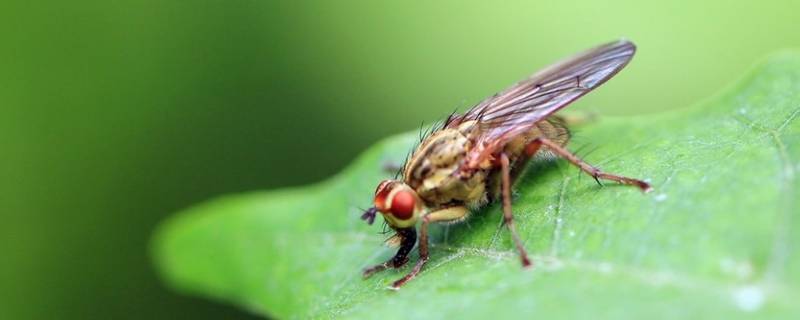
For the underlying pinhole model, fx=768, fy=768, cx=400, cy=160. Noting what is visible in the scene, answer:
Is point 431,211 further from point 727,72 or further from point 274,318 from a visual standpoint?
point 727,72

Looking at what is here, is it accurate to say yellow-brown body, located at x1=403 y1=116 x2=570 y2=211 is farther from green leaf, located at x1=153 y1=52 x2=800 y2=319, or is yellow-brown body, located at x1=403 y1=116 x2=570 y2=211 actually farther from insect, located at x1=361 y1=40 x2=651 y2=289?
green leaf, located at x1=153 y1=52 x2=800 y2=319

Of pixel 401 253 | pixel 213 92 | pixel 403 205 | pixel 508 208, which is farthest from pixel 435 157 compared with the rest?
pixel 213 92

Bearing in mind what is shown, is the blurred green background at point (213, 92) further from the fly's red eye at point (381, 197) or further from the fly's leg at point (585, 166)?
the fly's leg at point (585, 166)

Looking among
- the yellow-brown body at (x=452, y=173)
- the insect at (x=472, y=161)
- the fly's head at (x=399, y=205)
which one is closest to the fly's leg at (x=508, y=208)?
the insect at (x=472, y=161)

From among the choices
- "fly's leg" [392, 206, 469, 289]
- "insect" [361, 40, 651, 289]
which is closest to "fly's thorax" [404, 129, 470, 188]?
"insect" [361, 40, 651, 289]

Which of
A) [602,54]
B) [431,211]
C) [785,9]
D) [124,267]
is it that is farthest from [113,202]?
[785,9]

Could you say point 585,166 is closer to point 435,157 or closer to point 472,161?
point 472,161
